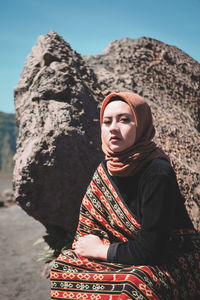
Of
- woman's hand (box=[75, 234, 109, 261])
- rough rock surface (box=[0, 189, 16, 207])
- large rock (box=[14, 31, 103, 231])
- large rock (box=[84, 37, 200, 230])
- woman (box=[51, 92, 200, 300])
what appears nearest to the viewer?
woman (box=[51, 92, 200, 300])

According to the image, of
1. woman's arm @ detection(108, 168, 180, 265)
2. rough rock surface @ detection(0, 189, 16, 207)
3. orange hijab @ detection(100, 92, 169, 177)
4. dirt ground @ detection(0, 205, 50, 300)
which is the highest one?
orange hijab @ detection(100, 92, 169, 177)

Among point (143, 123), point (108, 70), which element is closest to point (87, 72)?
point (108, 70)

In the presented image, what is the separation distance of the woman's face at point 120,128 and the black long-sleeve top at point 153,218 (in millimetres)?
219

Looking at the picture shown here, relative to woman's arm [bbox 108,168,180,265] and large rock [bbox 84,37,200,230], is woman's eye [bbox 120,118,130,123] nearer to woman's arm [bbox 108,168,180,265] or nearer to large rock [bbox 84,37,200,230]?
woman's arm [bbox 108,168,180,265]

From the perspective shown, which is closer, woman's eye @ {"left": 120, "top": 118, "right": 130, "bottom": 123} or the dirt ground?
woman's eye @ {"left": 120, "top": 118, "right": 130, "bottom": 123}

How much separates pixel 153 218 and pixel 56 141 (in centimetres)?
155

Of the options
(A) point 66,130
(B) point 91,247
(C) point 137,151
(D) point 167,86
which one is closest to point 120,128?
(C) point 137,151

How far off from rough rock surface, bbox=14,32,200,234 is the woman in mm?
1025

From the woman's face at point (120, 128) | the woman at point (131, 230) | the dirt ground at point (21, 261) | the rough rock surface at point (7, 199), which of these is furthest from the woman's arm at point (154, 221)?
the rough rock surface at point (7, 199)

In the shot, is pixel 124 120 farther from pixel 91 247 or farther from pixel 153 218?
pixel 91 247

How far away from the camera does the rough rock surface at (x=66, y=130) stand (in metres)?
2.97

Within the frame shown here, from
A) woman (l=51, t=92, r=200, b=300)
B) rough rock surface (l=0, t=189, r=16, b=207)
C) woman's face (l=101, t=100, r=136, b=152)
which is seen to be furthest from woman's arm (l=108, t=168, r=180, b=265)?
rough rock surface (l=0, t=189, r=16, b=207)

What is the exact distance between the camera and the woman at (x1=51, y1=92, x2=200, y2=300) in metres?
1.62

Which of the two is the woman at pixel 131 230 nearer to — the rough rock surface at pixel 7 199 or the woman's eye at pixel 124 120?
the woman's eye at pixel 124 120
